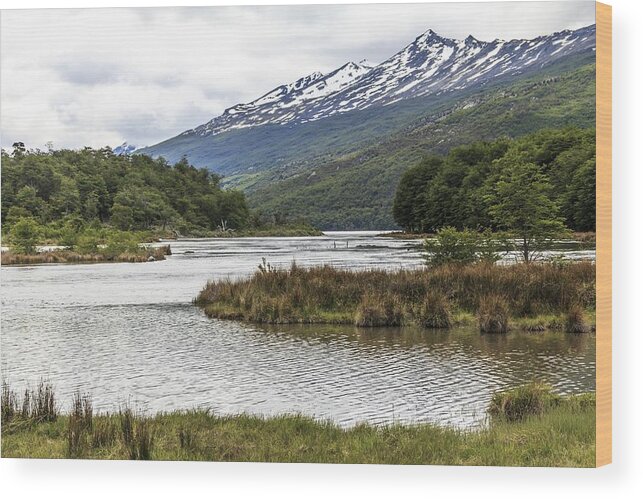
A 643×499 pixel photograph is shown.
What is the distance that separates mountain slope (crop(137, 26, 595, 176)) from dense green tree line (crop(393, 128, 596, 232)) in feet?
2.53

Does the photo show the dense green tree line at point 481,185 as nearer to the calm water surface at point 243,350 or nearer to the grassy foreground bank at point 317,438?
the calm water surface at point 243,350

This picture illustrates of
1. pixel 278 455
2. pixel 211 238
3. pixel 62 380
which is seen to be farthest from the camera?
pixel 211 238

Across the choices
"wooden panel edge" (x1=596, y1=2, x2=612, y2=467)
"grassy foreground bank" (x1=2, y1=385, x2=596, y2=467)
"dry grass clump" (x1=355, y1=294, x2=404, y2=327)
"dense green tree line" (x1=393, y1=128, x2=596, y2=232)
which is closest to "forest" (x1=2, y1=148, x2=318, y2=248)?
"dense green tree line" (x1=393, y1=128, x2=596, y2=232)

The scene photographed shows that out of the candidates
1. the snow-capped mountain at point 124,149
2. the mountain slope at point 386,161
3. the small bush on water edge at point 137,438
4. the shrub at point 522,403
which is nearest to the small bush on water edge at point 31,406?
the small bush on water edge at point 137,438

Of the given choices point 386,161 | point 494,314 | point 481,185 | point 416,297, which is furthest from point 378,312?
point 481,185

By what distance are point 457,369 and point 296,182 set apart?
9.61 feet

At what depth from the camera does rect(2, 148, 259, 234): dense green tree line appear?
9844 millimetres

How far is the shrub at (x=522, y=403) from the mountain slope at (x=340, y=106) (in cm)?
330

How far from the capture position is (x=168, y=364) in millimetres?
9898

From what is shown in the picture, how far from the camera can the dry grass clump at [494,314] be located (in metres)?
10.8

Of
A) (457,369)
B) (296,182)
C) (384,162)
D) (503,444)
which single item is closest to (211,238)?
(296,182)

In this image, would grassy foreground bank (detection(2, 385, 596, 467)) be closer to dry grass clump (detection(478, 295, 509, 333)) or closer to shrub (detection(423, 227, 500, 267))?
shrub (detection(423, 227, 500, 267))

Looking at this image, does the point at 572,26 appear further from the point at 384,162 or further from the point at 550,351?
the point at 550,351

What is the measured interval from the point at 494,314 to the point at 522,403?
10.1 ft
